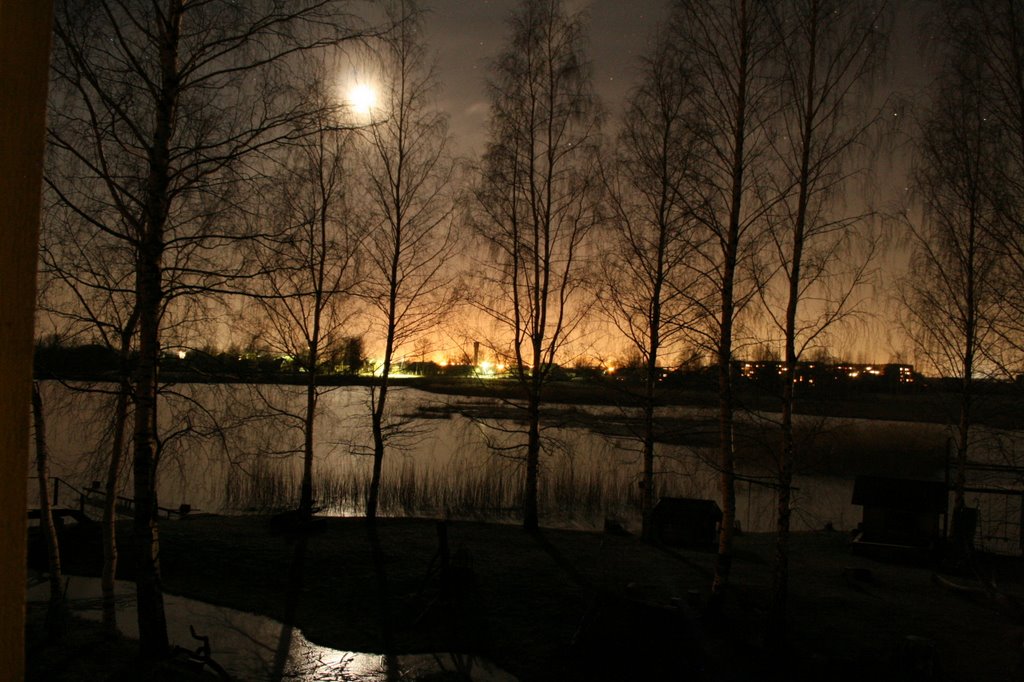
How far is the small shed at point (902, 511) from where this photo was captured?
16.0m

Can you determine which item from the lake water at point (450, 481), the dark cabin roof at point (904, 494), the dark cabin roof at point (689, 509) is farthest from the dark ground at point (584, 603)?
the lake water at point (450, 481)

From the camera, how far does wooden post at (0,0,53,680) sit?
103cm

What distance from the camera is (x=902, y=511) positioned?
1642cm

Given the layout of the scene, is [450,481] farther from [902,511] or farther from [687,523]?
[902,511]

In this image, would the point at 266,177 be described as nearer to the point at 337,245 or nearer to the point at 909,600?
the point at 337,245

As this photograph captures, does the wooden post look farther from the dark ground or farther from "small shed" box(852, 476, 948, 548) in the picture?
"small shed" box(852, 476, 948, 548)

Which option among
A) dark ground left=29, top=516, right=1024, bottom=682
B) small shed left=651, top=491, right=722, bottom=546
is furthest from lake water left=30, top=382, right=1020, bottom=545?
dark ground left=29, top=516, right=1024, bottom=682

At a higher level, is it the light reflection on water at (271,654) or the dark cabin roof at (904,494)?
the dark cabin roof at (904,494)

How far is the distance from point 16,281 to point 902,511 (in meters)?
19.1

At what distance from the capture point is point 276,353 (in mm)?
13109

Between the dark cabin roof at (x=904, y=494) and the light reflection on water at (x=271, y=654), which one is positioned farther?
the dark cabin roof at (x=904, y=494)

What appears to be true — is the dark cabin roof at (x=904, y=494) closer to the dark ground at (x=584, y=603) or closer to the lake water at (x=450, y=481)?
the lake water at (x=450, y=481)

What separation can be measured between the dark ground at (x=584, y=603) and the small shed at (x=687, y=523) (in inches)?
27.9

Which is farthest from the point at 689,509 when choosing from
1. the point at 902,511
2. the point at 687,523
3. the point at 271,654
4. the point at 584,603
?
the point at 271,654
